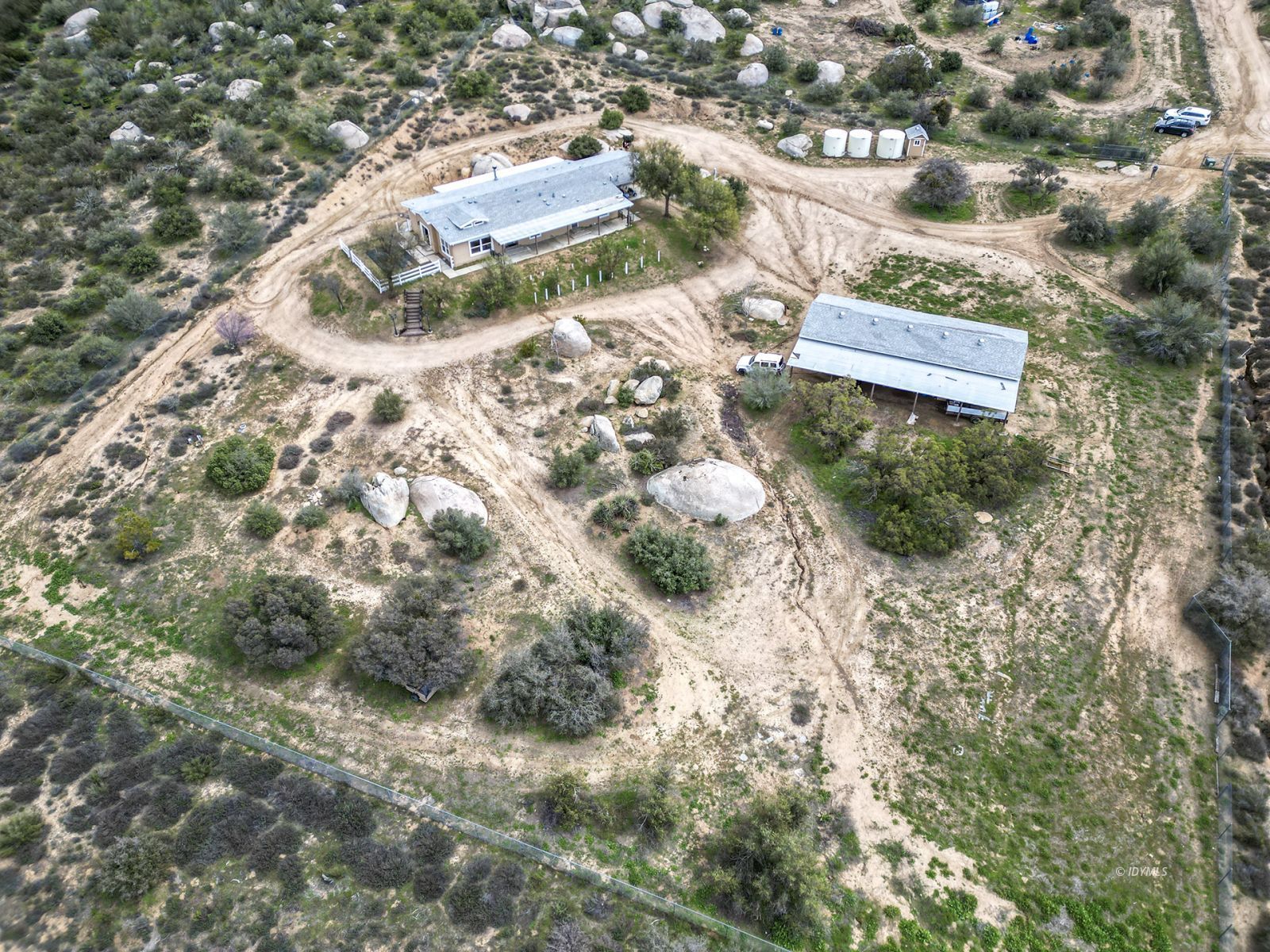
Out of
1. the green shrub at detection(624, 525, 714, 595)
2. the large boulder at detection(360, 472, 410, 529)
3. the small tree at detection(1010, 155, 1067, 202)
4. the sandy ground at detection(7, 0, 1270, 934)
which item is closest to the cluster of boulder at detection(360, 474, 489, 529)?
the large boulder at detection(360, 472, 410, 529)

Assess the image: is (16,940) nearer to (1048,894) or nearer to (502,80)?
(1048,894)

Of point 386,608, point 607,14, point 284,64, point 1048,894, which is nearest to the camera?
point 1048,894

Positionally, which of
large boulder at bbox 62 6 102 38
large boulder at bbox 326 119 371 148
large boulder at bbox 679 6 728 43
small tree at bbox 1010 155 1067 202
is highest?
large boulder at bbox 62 6 102 38

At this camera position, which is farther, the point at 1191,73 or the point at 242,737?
the point at 1191,73

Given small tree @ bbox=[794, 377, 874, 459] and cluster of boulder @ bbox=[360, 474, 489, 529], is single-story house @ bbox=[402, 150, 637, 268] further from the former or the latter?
small tree @ bbox=[794, 377, 874, 459]

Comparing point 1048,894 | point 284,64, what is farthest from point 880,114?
point 1048,894

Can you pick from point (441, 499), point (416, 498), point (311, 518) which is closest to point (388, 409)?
point (416, 498)

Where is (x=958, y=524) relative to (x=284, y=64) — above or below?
below
